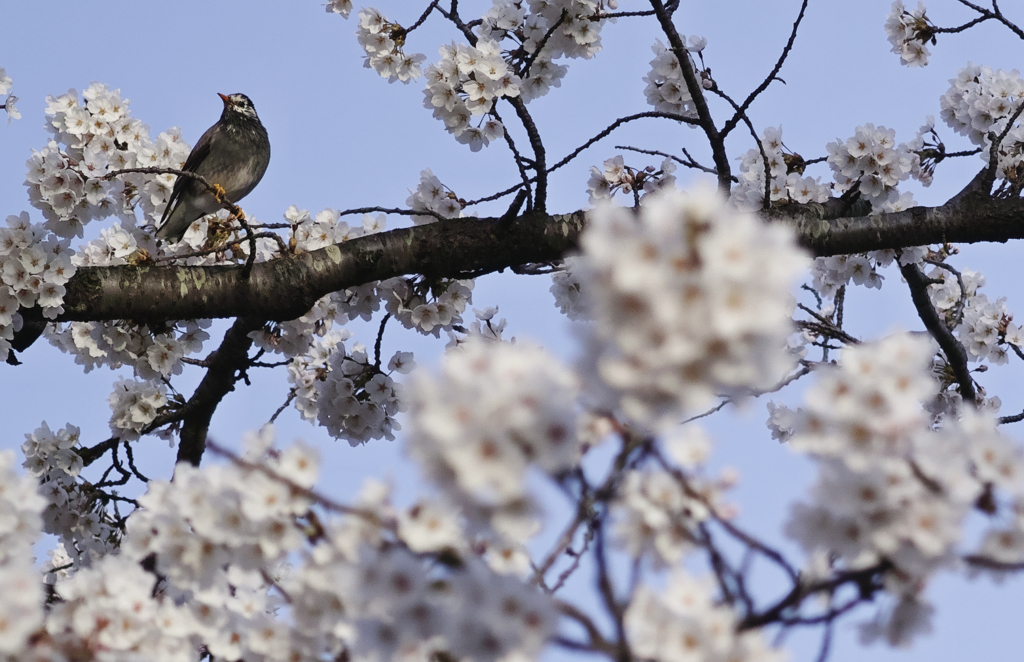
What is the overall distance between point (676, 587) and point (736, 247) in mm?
699

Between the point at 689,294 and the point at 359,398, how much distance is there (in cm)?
350

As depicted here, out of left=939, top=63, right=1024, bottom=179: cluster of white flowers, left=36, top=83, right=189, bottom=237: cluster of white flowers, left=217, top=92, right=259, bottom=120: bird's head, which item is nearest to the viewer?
left=36, top=83, right=189, bottom=237: cluster of white flowers

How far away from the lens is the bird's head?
655 centimetres

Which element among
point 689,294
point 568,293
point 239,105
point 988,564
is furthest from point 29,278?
point 239,105

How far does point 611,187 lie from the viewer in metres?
4.42

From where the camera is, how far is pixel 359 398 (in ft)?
14.4

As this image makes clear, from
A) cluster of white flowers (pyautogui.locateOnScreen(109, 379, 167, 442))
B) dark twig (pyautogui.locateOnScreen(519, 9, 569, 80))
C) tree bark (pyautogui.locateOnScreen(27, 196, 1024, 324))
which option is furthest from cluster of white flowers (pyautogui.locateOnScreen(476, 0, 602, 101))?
cluster of white flowers (pyautogui.locateOnScreen(109, 379, 167, 442))

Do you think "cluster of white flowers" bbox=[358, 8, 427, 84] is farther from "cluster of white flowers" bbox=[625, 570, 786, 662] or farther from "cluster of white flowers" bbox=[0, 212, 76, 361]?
"cluster of white flowers" bbox=[625, 570, 786, 662]

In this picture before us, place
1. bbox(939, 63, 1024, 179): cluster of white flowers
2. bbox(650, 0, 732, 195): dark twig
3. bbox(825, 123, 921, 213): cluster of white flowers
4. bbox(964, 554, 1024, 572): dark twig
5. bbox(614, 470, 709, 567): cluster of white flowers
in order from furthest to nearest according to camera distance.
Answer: bbox(939, 63, 1024, 179): cluster of white flowers → bbox(825, 123, 921, 213): cluster of white flowers → bbox(650, 0, 732, 195): dark twig → bbox(614, 470, 709, 567): cluster of white flowers → bbox(964, 554, 1024, 572): dark twig

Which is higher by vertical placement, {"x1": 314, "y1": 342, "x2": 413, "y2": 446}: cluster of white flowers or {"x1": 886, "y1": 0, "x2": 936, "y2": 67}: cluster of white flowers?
{"x1": 886, "y1": 0, "x2": 936, "y2": 67}: cluster of white flowers

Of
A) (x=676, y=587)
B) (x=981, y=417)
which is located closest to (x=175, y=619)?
(x=676, y=587)

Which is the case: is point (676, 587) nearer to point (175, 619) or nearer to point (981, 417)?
point (981, 417)

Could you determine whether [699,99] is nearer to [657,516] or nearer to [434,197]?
[434,197]

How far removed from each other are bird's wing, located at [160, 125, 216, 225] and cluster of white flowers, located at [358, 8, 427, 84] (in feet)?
4.01
